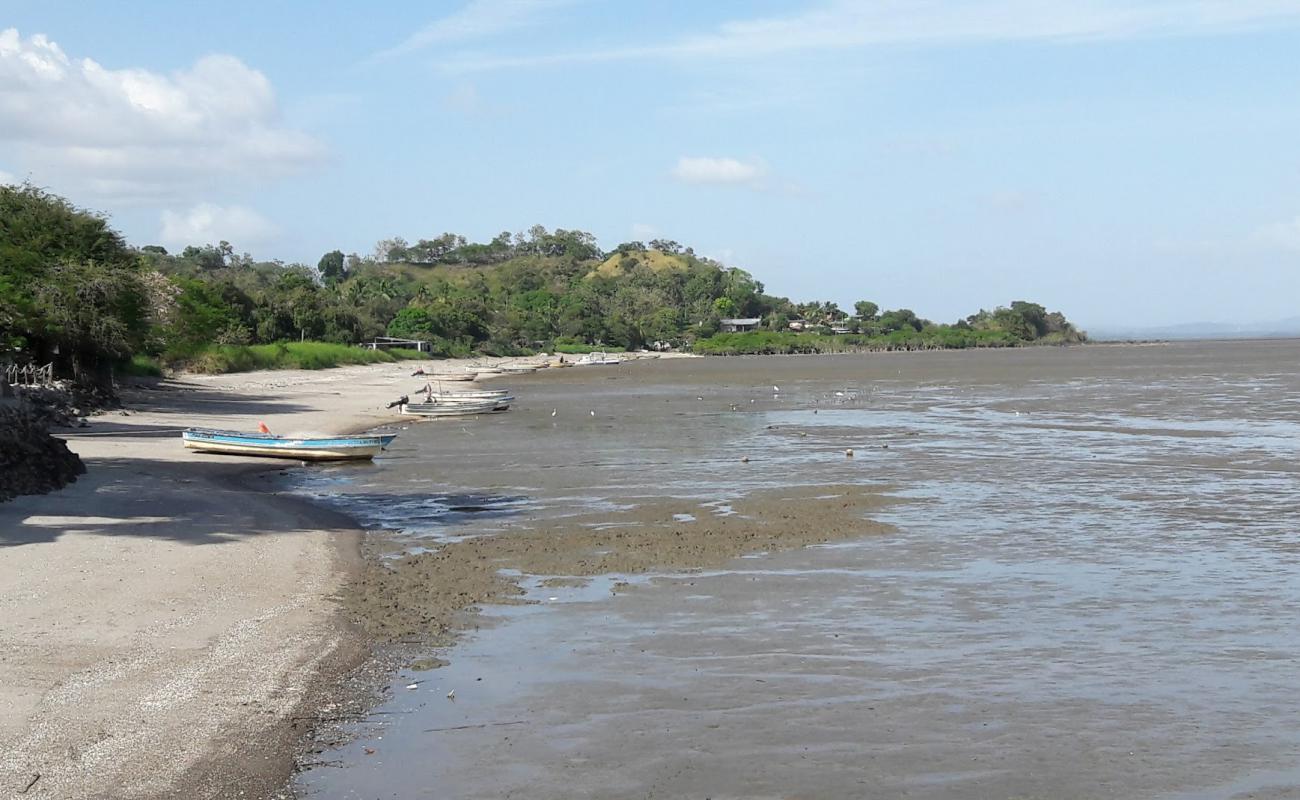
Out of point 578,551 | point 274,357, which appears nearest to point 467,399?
point 274,357

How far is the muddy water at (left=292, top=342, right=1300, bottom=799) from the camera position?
10.5m

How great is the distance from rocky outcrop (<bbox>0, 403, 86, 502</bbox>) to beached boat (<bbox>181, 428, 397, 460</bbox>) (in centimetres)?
880

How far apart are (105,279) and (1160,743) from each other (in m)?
46.5

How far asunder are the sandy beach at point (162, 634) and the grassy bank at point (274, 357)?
52.8m

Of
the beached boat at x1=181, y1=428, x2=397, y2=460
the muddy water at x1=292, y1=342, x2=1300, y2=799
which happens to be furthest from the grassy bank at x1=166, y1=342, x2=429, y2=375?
the muddy water at x1=292, y1=342, x2=1300, y2=799

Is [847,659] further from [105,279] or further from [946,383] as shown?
[946,383]

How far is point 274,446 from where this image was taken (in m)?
34.5

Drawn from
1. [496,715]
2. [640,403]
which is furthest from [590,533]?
[640,403]

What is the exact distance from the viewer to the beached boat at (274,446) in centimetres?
3419

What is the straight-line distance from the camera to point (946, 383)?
91.3m

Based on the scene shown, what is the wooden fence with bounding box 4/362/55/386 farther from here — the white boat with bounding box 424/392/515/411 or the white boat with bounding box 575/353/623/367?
the white boat with bounding box 575/353/623/367

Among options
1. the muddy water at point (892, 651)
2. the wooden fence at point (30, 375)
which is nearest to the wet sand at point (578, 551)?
the muddy water at point (892, 651)

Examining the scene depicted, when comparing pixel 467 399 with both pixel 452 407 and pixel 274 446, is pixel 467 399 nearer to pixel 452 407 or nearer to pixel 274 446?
pixel 452 407

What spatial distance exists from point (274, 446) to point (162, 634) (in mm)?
21446
